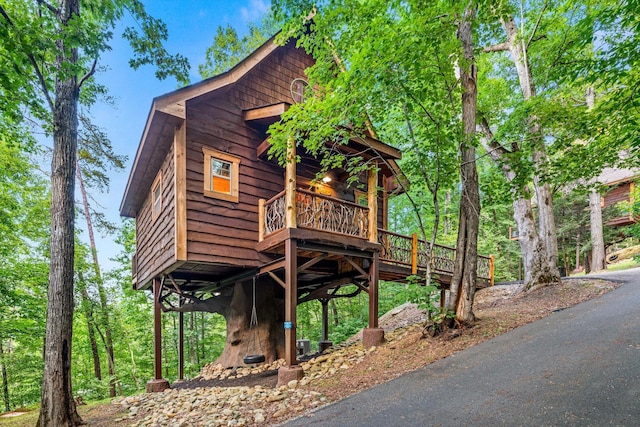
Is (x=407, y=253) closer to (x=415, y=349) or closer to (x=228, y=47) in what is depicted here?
(x=415, y=349)

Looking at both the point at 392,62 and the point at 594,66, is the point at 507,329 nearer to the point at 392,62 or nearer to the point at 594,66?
the point at 594,66

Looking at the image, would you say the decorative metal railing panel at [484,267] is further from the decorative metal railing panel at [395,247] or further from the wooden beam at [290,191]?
the wooden beam at [290,191]

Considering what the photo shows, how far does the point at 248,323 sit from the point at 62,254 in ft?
16.6

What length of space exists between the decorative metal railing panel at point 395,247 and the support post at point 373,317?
1601 mm

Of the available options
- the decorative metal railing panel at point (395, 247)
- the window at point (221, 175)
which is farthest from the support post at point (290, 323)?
the decorative metal railing panel at point (395, 247)

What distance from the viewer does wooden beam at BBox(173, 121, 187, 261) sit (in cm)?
648

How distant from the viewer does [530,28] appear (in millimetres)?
10695

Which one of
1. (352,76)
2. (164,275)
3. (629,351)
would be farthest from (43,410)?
(629,351)

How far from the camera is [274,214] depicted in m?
7.30

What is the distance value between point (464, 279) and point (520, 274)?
1590 centimetres

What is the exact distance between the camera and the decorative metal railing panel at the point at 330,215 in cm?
694

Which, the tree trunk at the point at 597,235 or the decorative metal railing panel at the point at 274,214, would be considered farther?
the tree trunk at the point at 597,235

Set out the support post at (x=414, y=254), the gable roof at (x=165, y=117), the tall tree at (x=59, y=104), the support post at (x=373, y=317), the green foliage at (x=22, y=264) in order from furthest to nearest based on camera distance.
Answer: the green foliage at (x=22, y=264), the support post at (x=414, y=254), the support post at (x=373, y=317), the gable roof at (x=165, y=117), the tall tree at (x=59, y=104)

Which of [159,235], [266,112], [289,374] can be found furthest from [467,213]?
[159,235]
